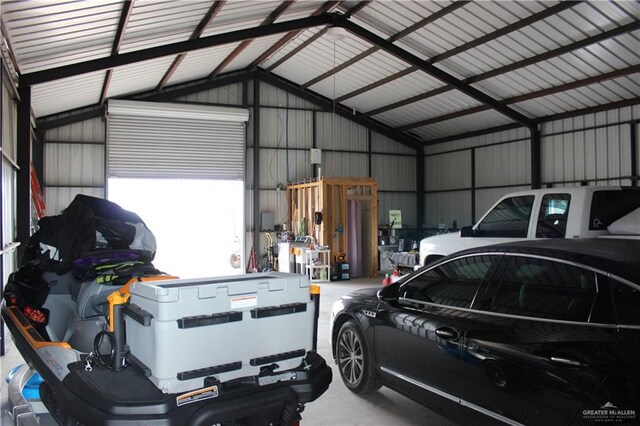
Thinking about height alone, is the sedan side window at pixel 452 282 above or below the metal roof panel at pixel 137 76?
below

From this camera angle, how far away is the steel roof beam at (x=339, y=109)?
1634 centimetres

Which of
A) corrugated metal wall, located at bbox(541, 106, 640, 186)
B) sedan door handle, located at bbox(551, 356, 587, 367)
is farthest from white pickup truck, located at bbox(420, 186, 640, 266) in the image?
corrugated metal wall, located at bbox(541, 106, 640, 186)

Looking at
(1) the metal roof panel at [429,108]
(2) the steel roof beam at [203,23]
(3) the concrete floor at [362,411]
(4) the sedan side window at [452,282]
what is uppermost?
(2) the steel roof beam at [203,23]

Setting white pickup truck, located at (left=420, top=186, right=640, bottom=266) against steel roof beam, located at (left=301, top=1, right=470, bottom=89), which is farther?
steel roof beam, located at (left=301, top=1, right=470, bottom=89)

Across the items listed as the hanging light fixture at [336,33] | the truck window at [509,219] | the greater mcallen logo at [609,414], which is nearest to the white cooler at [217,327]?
the greater mcallen logo at [609,414]

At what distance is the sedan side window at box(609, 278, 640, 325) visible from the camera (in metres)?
2.40

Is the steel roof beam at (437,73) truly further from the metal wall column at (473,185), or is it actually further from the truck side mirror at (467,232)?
the truck side mirror at (467,232)

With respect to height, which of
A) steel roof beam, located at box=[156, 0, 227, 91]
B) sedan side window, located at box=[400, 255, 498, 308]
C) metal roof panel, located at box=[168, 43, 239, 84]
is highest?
metal roof panel, located at box=[168, 43, 239, 84]

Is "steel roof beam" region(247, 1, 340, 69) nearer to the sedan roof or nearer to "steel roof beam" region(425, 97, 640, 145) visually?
"steel roof beam" region(425, 97, 640, 145)

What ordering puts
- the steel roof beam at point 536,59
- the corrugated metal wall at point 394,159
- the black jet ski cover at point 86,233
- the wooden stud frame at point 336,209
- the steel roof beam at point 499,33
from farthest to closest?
the wooden stud frame at point 336,209 → the corrugated metal wall at point 394,159 → the steel roof beam at point 536,59 → the steel roof beam at point 499,33 → the black jet ski cover at point 86,233

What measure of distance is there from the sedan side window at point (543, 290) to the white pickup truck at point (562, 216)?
10.5 feet

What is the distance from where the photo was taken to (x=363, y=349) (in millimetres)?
4270

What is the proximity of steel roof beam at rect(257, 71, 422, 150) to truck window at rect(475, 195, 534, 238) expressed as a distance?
10946 millimetres

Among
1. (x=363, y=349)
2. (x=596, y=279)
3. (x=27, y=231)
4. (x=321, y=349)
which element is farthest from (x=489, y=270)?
(x=27, y=231)
